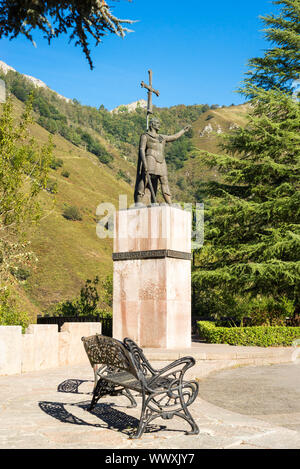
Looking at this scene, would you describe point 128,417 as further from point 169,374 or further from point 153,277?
point 153,277

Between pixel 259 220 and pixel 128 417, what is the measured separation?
1574cm

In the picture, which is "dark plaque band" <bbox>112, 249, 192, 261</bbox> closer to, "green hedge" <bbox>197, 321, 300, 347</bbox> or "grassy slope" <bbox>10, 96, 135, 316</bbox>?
"green hedge" <bbox>197, 321, 300, 347</bbox>

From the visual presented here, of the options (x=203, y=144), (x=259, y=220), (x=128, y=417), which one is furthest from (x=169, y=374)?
(x=203, y=144)

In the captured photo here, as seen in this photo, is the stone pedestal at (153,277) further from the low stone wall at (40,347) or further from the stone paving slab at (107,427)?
the stone paving slab at (107,427)

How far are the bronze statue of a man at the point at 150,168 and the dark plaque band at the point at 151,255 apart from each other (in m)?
1.42

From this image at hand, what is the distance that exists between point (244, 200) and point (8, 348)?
43.7ft

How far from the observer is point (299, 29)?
2133 centimetres

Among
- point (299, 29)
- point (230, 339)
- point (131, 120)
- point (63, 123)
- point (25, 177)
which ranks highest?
point (131, 120)

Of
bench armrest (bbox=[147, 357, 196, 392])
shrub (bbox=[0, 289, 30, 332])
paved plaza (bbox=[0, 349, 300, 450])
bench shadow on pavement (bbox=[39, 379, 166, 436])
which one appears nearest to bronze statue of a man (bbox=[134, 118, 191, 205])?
shrub (bbox=[0, 289, 30, 332])

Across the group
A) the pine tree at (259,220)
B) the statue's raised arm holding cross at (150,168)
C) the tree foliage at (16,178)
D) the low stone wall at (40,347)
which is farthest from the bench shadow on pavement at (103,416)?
the pine tree at (259,220)

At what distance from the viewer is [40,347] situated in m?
9.19

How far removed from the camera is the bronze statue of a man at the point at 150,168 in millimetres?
12289
